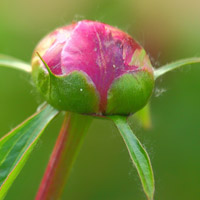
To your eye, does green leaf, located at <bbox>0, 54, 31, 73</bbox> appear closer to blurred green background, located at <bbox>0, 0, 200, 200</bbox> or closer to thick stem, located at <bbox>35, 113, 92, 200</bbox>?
thick stem, located at <bbox>35, 113, 92, 200</bbox>

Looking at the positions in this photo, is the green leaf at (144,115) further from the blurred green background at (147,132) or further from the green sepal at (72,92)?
the blurred green background at (147,132)

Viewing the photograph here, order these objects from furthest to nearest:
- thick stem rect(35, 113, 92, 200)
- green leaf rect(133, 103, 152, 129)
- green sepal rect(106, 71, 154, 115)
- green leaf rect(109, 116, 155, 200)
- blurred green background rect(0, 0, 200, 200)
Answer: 1. blurred green background rect(0, 0, 200, 200)
2. green leaf rect(133, 103, 152, 129)
3. thick stem rect(35, 113, 92, 200)
4. green sepal rect(106, 71, 154, 115)
5. green leaf rect(109, 116, 155, 200)

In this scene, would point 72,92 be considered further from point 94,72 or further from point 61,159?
point 61,159

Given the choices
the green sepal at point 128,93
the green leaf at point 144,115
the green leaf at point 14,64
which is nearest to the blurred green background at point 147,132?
the green leaf at point 144,115

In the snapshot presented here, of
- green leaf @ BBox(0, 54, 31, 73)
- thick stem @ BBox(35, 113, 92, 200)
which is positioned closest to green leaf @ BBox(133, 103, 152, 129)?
thick stem @ BBox(35, 113, 92, 200)

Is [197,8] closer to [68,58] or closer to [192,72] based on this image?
[192,72]

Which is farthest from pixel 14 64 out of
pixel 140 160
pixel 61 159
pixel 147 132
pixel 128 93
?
pixel 147 132
